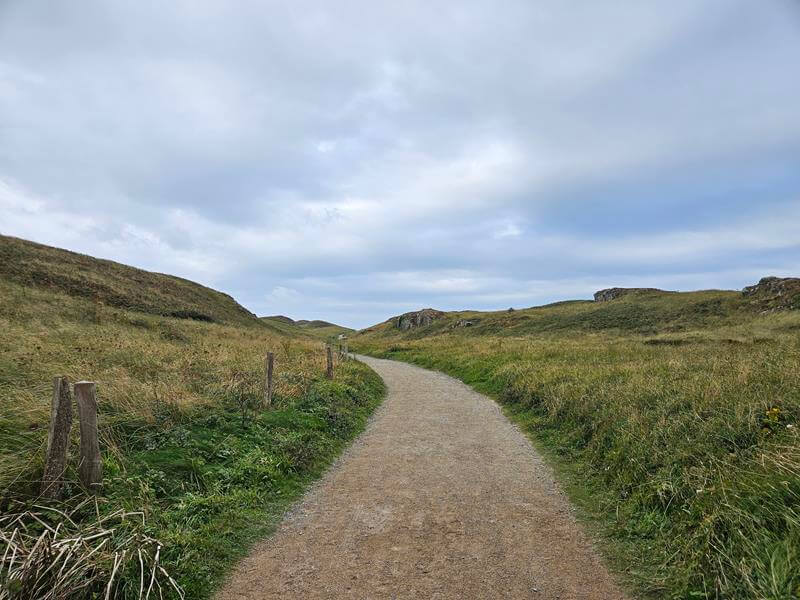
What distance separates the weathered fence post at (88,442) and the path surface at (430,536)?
7.32 ft

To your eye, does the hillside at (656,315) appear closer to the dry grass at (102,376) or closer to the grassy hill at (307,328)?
the grassy hill at (307,328)

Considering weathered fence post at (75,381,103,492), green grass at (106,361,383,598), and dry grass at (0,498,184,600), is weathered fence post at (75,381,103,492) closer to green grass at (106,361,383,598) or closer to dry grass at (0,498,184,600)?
green grass at (106,361,383,598)

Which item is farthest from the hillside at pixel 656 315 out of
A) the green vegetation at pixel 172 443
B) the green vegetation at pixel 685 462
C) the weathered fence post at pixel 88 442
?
the weathered fence post at pixel 88 442

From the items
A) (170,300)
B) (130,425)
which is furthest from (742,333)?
(170,300)

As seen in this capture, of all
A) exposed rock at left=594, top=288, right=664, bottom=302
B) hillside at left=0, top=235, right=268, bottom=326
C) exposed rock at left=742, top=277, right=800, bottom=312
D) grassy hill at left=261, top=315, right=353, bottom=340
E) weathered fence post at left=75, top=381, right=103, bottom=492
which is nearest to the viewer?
weathered fence post at left=75, top=381, right=103, bottom=492

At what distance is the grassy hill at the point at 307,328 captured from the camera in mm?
77637

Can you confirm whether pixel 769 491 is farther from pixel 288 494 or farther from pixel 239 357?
pixel 239 357

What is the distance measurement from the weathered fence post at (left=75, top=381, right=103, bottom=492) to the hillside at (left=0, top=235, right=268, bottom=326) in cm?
3040

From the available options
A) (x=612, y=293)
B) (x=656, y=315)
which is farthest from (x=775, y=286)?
(x=612, y=293)

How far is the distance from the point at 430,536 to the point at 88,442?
182 inches

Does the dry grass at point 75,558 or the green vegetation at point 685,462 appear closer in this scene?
the dry grass at point 75,558

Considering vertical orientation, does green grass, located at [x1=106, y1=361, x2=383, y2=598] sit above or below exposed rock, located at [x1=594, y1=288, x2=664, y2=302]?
below

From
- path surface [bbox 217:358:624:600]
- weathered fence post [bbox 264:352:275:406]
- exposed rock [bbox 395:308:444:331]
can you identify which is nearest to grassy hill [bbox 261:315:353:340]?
exposed rock [bbox 395:308:444:331]

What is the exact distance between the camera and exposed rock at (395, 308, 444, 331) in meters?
94.1
